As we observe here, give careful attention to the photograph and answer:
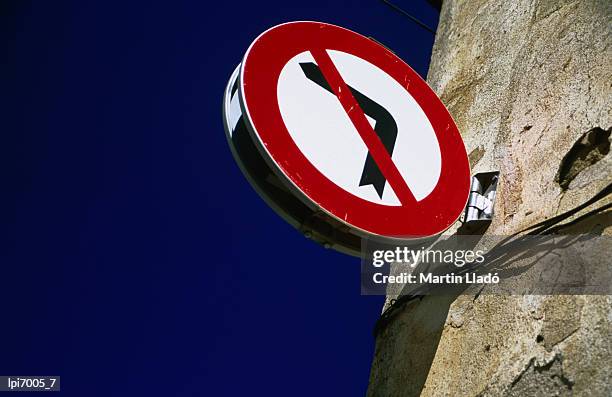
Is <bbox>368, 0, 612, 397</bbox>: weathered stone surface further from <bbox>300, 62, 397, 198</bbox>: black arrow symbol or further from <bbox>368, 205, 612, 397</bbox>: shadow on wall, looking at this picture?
<bbox>300, 62, 397, 198</bbox>: black arrow symbol

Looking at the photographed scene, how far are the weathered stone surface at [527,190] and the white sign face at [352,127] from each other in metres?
0.26

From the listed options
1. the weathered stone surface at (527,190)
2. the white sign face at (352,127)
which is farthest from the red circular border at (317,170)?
the weathered stone surface at (527,190)

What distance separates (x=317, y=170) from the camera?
1.88 meters

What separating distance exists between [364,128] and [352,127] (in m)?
0.04

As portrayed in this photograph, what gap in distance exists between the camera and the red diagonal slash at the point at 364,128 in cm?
201

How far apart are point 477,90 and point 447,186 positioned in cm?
63

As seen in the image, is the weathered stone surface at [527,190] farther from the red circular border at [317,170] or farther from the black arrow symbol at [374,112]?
the black arrow symbol at [374,112]

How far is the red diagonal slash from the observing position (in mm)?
2012

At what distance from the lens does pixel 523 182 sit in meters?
2.15

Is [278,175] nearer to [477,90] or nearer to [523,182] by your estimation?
[523,182]

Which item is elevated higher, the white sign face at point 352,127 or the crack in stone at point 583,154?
the white sign face at point 352,127

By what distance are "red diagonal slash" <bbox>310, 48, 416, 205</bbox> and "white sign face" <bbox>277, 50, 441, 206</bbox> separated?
0.05ft

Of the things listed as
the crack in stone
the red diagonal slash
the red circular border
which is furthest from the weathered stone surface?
the red diagonal slash

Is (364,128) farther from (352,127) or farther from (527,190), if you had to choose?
(527,190)
